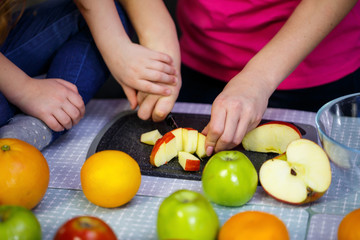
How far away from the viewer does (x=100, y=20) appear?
1163mm

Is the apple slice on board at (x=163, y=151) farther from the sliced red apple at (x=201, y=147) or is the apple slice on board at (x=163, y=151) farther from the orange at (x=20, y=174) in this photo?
the orange at (x=20, y=174)

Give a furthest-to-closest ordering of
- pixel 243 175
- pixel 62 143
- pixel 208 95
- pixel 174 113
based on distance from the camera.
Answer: pixel 208 95 → pixel 174 113 → pixel 62 143 → pixel 243 175

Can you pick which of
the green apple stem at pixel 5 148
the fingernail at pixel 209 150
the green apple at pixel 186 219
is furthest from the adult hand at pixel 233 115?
the green apple stem at pixel 5 148

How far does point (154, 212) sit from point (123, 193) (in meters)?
0.07

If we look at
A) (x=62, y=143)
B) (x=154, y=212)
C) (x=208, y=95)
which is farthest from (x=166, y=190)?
(x=208, y=95)

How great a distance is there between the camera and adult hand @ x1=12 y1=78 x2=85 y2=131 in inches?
41.0

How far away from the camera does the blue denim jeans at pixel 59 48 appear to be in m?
1.18

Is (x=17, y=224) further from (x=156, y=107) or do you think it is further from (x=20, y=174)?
(x=156, y=107)

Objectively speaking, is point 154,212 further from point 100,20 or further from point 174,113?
point 100,20

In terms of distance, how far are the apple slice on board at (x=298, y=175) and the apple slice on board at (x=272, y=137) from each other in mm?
150

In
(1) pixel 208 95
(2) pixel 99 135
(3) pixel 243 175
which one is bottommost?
(1) pixel 208 95

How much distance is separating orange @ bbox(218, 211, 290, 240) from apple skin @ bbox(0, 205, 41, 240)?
10.2 inches

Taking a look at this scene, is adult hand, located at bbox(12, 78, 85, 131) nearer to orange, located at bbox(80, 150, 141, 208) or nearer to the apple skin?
orange, located at bbox(80, 150, 141, 208)

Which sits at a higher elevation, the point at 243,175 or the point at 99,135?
the point at 243,175
